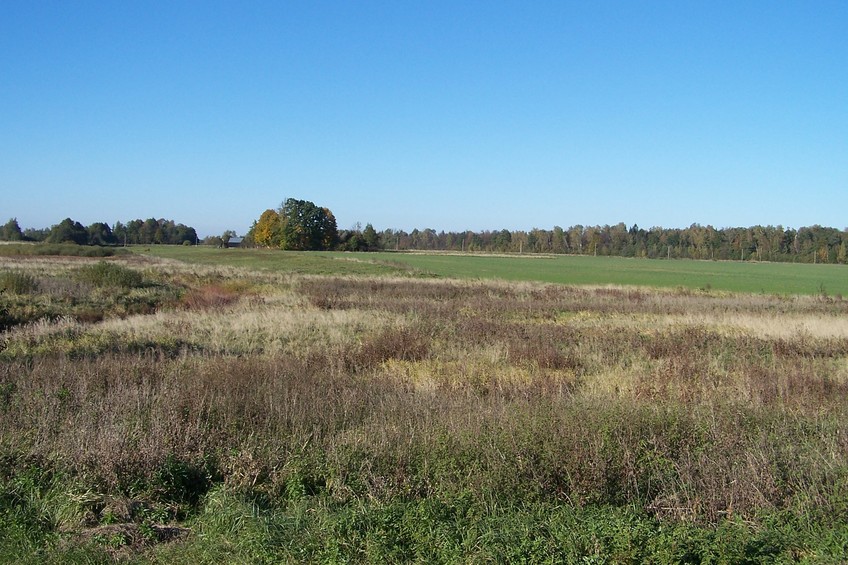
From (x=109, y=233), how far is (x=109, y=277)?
437 feet

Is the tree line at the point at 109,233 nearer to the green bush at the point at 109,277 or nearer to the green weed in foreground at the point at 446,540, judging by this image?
the green bush at the point at 109,277

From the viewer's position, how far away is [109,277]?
33.2 metres

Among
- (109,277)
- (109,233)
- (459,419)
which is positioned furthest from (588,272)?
(109,233)

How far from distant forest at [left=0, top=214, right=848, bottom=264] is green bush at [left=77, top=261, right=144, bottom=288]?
93837mm

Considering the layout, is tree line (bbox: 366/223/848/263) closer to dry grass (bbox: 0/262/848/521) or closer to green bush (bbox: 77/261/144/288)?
green bush (bbox: 77/261/144/288)

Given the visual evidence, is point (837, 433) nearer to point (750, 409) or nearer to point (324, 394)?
point (750, 409)

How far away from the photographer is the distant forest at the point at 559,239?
130 metres

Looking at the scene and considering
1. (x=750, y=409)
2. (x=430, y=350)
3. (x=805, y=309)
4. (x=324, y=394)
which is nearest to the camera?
(x=750, y=409)

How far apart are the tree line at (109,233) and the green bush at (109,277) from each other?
102 metres

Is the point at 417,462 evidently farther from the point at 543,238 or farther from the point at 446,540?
the point at 543,238

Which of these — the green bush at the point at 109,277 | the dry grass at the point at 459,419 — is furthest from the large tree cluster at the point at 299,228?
the dry grass at the point at 459,419

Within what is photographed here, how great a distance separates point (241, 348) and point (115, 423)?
8588 millimetres

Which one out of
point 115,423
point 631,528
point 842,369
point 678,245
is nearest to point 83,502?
point 115,423

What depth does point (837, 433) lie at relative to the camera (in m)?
6.98
